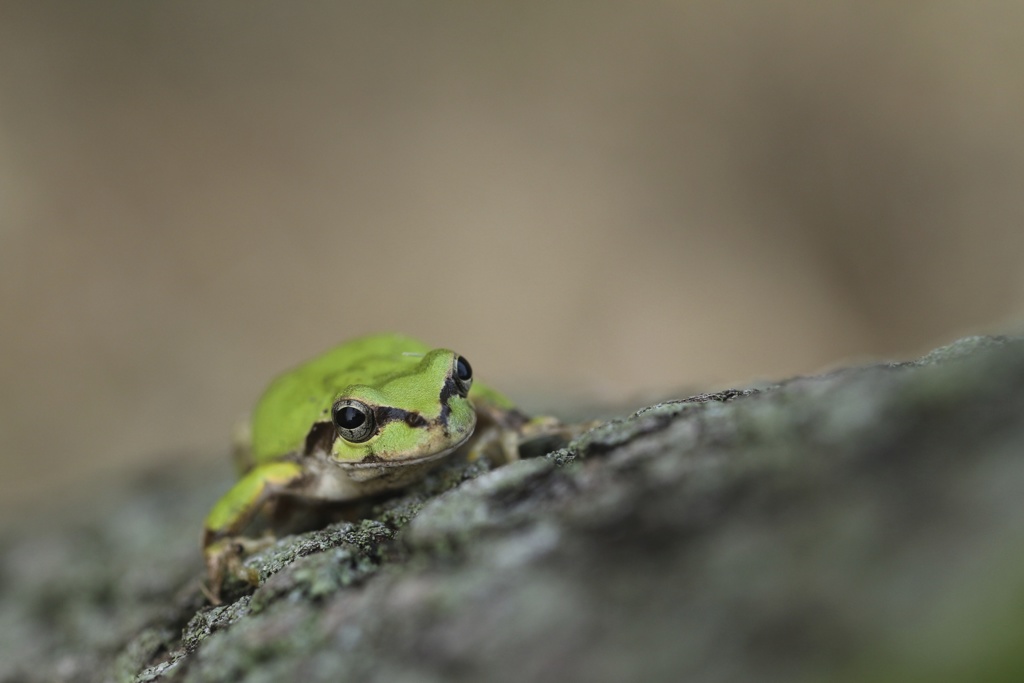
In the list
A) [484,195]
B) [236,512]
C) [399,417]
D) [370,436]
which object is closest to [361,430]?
[370,436]

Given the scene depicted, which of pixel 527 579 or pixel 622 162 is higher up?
pixel 622 162

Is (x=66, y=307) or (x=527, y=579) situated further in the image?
(x=66, y=307)

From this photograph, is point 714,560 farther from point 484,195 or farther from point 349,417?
point 484,195

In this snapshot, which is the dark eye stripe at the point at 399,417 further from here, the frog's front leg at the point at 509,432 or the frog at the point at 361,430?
the frog's front leg at the point at 509,432

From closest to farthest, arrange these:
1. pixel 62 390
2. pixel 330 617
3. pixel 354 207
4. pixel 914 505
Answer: pixel 914 505, pixel 330 617, pixel 62 390, pixel 354 207

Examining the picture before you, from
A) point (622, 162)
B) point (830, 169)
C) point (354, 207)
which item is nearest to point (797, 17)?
point (830, 169)

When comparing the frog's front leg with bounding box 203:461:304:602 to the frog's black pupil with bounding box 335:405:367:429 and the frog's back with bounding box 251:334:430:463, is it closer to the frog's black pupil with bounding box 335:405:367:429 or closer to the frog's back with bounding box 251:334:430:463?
the frog's back with bounding box 251:334:430:463

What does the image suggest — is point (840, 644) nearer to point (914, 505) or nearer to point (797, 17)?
point (914, 505)
